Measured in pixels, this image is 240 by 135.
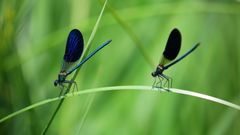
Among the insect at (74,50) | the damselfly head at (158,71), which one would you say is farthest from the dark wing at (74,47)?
the damselfly head at (158,71)

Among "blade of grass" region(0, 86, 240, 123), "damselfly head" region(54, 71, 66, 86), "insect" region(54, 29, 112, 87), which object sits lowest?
"blade of grass" region(0, 86, 240, 123)

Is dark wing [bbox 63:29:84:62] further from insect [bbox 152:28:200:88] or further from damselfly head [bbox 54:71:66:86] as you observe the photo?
insect [bbox 152:28:200:88]

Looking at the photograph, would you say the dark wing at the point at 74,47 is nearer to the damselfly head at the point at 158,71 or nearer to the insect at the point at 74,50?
the insect at the point at 74,50

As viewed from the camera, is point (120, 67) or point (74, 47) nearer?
point (74, 47)

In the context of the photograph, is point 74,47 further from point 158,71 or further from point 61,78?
point 158,71

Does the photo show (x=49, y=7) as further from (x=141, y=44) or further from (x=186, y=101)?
(x=186, y=101)

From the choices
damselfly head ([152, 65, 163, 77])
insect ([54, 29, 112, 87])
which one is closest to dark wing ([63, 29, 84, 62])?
insect ([54, 29, 112, 87])

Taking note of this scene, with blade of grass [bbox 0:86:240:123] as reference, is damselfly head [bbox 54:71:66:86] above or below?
above

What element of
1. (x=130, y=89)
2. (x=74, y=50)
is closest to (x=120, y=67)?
(x=130, y=89)
